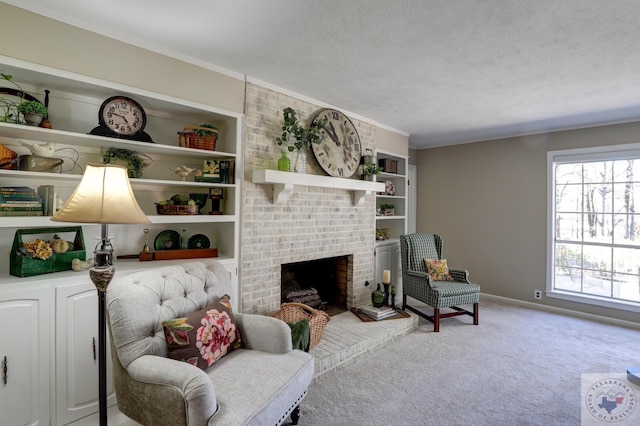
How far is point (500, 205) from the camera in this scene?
4801 mm

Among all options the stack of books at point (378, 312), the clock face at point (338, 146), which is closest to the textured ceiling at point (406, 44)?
the clock face at point (338, 146)

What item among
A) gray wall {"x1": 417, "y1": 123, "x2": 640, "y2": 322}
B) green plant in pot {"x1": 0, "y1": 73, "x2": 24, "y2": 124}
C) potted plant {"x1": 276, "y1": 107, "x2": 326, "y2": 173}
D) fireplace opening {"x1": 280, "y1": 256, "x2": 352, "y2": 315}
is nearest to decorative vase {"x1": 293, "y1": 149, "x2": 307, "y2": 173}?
potted plant {"x1": 276, "y1": 107, "x2": 326, "y2": 173}

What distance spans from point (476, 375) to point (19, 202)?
11.3ft

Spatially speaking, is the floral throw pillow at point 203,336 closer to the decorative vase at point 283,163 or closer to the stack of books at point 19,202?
the stack of books at point 19,202

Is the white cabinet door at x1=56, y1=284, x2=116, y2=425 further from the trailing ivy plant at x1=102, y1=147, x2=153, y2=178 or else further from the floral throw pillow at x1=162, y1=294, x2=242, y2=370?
the trailing ivy plant at x1=102, y1=147, x2=153, y2=178

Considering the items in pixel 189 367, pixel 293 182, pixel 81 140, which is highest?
pixel 81 140

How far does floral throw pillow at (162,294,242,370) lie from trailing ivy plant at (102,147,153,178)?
3.81 feet

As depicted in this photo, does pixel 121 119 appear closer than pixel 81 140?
No

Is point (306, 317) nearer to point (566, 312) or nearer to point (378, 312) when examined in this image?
point (378, 312)

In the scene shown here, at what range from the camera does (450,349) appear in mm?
3105

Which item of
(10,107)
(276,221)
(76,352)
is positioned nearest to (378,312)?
Answer: (276,221)

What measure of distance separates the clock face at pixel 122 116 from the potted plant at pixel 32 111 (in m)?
0.29

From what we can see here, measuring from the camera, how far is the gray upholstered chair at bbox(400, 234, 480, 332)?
11.6ft

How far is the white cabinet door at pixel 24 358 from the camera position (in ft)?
5.48
